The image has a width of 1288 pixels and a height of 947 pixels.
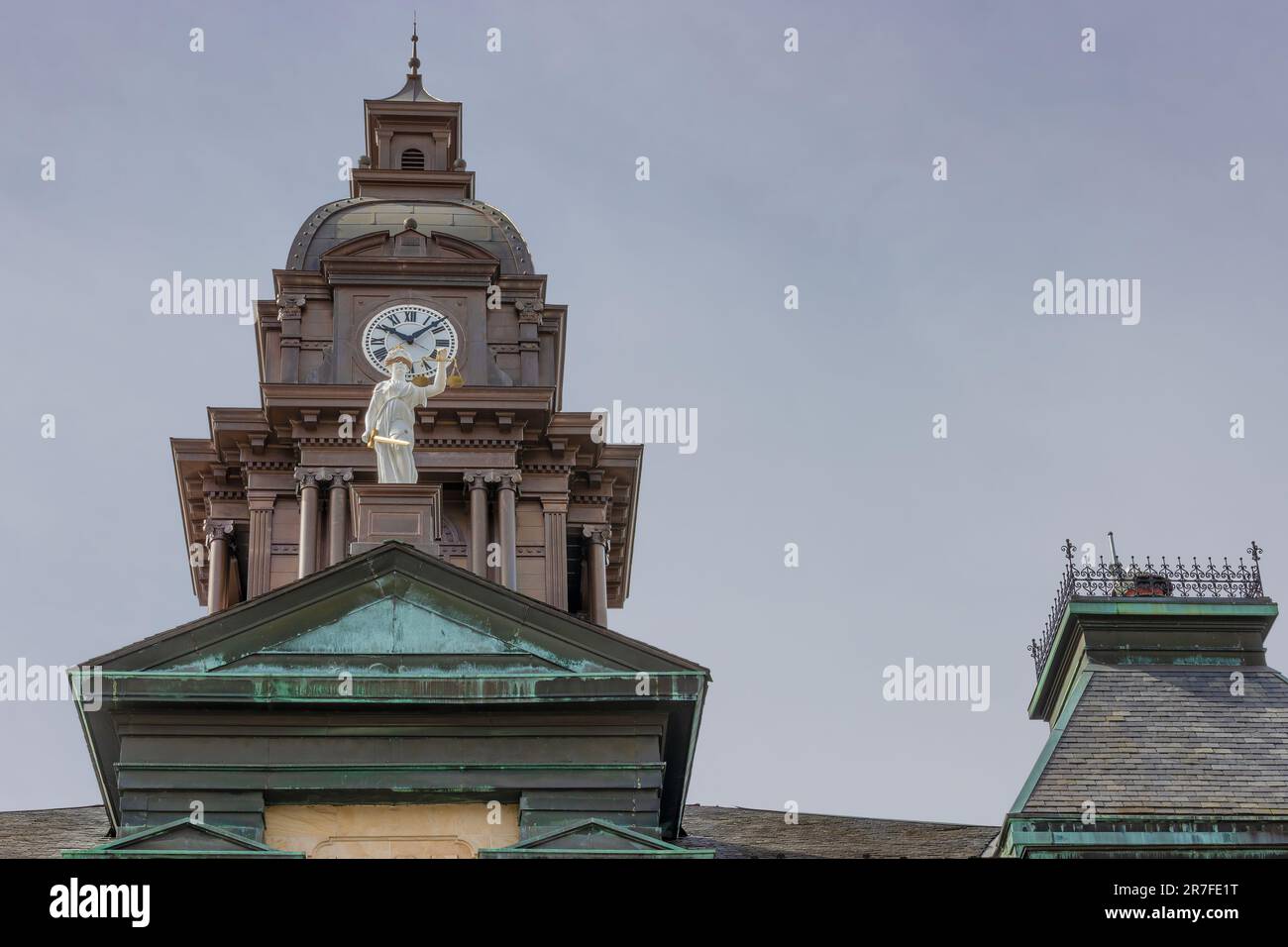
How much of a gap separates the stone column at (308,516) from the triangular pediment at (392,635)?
16435 millimetres

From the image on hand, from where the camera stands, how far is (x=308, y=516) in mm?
58500

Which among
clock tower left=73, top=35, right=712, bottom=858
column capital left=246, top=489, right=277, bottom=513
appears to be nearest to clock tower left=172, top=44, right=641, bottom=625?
column capital left=246, top=489, right=277, bottom=513

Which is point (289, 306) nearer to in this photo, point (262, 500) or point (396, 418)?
point (262, 500)

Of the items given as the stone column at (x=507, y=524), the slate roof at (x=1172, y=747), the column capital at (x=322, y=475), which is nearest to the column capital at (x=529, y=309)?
the stone column at (x=507, y=524)

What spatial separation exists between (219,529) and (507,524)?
638 centimetres

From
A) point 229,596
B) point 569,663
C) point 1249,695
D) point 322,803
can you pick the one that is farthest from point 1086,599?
point 229,596

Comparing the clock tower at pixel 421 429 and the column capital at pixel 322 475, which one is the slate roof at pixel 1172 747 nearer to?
the clock tower at pixel 421 429

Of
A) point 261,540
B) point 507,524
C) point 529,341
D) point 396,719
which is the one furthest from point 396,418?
point 529,341

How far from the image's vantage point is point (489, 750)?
131 ft

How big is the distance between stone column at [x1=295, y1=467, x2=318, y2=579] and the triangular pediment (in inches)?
647

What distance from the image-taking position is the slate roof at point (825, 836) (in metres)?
44.1
